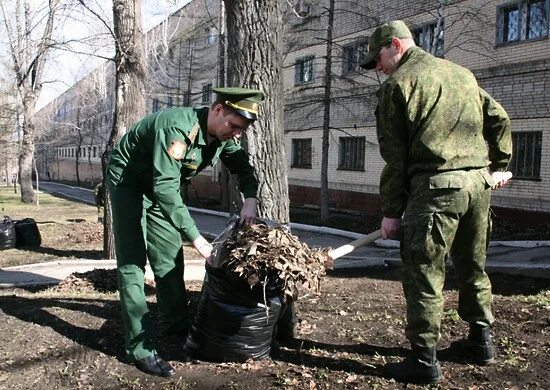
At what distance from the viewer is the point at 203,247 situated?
9.77 ft

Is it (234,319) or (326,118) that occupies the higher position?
(326,118)

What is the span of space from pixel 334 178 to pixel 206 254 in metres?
15.0

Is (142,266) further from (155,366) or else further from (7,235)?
(7,235)

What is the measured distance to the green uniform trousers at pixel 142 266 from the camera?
326 cm

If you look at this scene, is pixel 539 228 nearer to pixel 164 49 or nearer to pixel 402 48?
pixel 402 48

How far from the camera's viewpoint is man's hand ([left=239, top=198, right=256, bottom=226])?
3.34 metres

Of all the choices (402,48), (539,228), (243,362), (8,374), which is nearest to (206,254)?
(243,362)

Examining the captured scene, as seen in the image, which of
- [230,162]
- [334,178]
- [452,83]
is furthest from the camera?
[334,178]

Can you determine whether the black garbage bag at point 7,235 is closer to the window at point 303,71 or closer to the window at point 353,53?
the window at point 353,53

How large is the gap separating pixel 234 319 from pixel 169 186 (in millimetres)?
884

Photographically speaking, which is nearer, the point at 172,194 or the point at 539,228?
the point at 172,194

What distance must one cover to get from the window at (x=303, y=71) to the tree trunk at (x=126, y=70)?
10.8 m

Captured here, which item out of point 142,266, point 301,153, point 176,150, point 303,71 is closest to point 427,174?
point 176,150

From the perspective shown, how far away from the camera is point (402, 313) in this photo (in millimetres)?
4324
